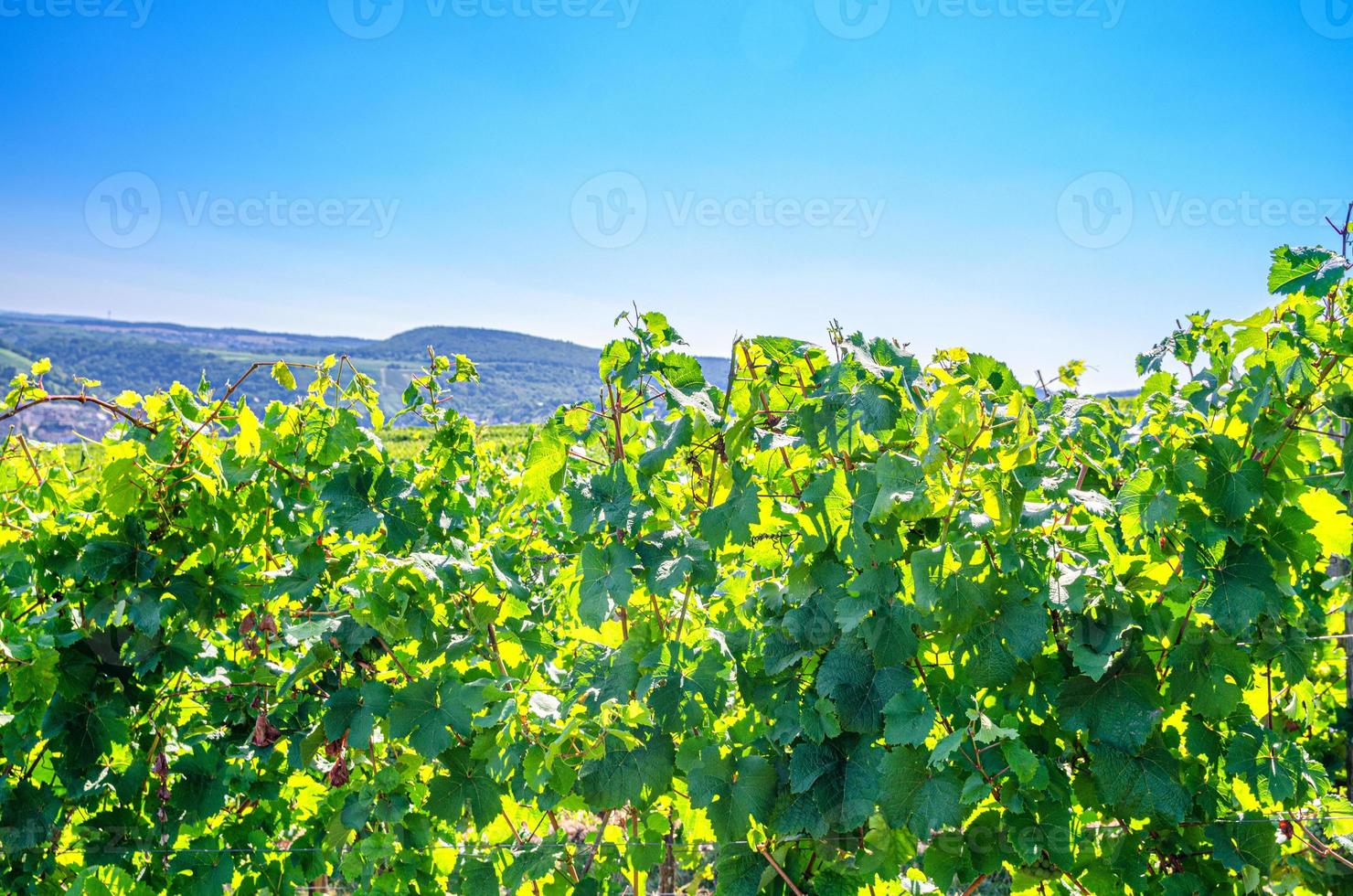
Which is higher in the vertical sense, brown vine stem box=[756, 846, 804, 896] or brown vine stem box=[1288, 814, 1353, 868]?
brown vine stem box=[1288, 814, 1353, 868]

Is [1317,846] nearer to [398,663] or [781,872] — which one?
[781,872]

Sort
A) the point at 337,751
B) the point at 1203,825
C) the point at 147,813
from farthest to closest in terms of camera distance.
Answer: the point at 147,813 → the point at 337,751 → the point at 1203,825

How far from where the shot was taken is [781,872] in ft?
5.16

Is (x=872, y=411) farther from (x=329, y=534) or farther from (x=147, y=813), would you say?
(x=147, y=813)

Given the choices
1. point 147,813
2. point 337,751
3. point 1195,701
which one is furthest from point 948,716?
point 147,813

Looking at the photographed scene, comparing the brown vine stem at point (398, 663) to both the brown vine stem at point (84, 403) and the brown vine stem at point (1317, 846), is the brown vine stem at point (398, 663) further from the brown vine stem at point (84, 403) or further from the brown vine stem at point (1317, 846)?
the brown vine stem at point (1317, 846)

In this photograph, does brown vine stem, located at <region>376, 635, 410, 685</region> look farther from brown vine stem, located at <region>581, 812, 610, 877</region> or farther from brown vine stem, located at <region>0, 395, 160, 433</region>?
brown vine stem, located at <region>0, 395, 160, 433</region>

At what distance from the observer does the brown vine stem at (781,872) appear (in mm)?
1563

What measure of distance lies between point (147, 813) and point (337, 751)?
64cm

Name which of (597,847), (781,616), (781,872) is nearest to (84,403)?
(597,847)

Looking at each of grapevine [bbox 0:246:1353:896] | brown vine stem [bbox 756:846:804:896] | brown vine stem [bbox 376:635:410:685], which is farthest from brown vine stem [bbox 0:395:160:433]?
brown vine stem [bbox 756:846:804:896]

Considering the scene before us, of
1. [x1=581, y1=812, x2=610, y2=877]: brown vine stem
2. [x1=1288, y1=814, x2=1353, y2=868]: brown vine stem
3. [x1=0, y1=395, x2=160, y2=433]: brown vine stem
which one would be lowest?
[x1=581, y1=812, x2=610, y2=877]: brown vine stem

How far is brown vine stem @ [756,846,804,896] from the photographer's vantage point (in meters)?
1.56

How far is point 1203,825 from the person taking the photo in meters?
1.56
